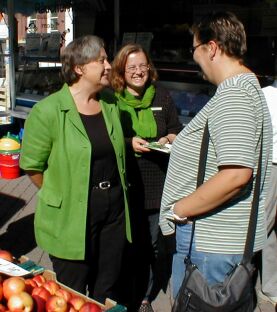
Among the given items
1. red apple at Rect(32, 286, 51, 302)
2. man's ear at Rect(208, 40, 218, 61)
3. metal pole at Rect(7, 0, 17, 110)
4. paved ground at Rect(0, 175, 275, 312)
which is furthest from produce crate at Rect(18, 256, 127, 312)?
metal pole at Rect(7, 0, 17, 110)

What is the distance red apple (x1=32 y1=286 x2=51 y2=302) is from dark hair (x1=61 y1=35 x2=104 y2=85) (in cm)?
111

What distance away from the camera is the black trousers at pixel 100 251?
8.84 feet

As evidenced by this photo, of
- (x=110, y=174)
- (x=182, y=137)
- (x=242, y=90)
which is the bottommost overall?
(x=110, y=174)

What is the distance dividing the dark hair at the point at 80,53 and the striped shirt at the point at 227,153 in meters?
0.76

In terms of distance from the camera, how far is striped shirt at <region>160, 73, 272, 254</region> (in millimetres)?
1903

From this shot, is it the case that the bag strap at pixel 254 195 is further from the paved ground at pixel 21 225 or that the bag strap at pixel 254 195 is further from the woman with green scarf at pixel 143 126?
the paved ground at pixel 21 225

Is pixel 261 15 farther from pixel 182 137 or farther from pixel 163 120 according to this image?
pixel 182 137

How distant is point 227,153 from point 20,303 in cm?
102

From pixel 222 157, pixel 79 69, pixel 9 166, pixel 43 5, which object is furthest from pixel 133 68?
pixel 43 5

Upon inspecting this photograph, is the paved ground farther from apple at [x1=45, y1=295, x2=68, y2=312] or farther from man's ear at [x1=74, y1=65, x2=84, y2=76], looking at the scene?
man's ear at [x1=74, y1=65, x2=84, y2=76]

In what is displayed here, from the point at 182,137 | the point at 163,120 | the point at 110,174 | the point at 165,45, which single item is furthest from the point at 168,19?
the point at 182,137

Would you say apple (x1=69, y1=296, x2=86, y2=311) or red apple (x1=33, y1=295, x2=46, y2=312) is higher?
red apple (x1=33, y1=295, x2=46, y2=312)

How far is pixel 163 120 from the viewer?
132 inches

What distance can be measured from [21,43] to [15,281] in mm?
6710
